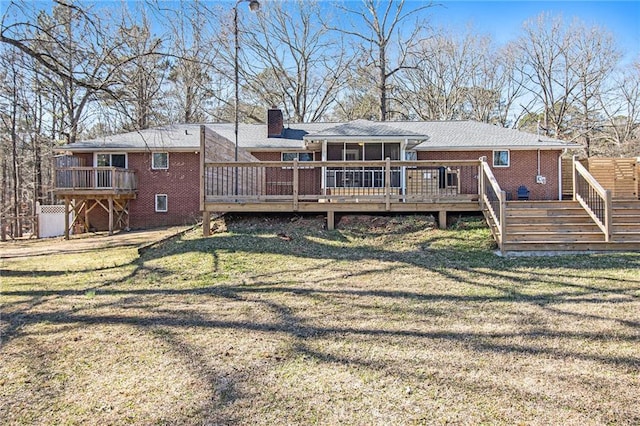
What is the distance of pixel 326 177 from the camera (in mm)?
13695

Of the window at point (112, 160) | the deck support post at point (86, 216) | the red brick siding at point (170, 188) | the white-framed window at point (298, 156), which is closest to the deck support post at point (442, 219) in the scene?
the white-framed window at point (298, 156)

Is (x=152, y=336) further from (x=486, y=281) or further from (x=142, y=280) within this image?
(x=486, y=281)

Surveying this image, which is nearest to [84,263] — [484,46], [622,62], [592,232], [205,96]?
[592,232]

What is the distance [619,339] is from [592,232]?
528 cm

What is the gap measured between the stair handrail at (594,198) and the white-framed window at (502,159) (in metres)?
6.68

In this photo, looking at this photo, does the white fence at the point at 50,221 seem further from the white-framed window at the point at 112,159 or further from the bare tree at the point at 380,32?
the bare tree at the point at 380,32

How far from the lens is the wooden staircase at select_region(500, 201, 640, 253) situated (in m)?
8.04

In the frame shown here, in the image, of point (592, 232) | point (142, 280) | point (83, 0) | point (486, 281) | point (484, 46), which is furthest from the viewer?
point (484, 46)

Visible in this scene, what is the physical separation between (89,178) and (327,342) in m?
15.5

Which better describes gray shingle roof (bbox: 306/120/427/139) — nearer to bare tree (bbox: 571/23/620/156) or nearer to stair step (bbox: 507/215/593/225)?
stair step (bbox: 507/215/593/225)

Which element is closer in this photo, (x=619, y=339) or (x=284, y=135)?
(x=619, y=339)

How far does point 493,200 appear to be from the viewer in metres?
9.55

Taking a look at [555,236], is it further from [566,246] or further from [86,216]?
[86,216]

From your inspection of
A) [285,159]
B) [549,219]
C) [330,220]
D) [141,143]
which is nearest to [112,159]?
[141,143]
